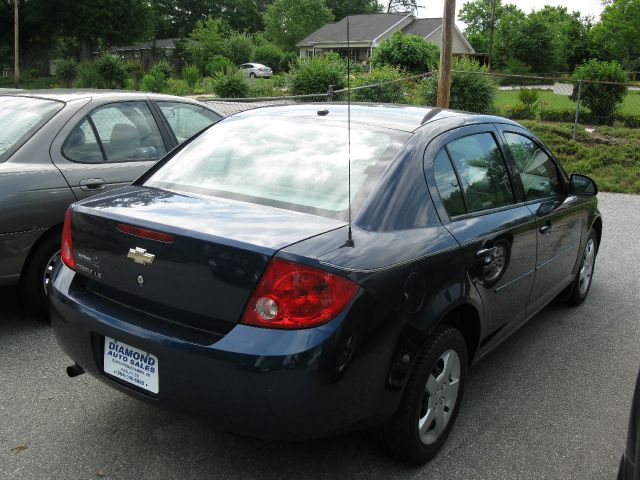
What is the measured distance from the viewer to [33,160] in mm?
4246

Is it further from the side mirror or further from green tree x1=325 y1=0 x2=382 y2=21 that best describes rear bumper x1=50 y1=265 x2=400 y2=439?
green tree x1=325 y1=0 x2=382 y2=21

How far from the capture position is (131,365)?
257cm

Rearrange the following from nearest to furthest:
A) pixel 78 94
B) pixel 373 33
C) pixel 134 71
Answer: pixel 78 94, pixel 134 71, pixel 373 33

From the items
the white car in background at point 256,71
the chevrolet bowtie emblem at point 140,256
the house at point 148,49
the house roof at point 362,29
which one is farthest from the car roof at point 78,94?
the house at point 148,49

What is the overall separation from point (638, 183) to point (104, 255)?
10.8 m

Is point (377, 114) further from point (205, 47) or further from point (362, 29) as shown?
point (362, 29)

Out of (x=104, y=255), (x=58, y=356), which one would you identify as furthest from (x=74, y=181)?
(x=104, y=255)

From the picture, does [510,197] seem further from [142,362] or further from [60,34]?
[60,34]

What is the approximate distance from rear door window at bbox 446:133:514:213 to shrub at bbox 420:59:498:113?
466 inches

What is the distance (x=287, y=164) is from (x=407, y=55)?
2901 centimetres

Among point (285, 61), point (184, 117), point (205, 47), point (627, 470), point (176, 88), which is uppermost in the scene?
point (205, 47)

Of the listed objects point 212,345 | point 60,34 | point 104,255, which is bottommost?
point 212,345

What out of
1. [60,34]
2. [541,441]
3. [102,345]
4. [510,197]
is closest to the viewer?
[102,345]

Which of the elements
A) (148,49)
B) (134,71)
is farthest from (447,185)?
(148,49)
